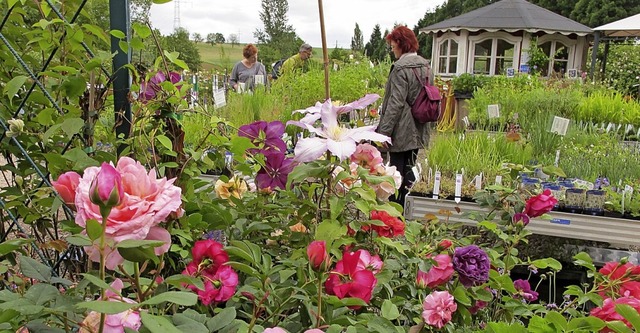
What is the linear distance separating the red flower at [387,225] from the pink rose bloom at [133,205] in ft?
1.50

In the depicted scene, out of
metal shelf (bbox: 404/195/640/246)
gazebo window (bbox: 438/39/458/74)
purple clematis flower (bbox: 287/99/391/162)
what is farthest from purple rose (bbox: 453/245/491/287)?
gazebo window (bbox: 438/39/458/74)

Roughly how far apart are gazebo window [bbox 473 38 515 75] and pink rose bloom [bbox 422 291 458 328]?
44.4ft

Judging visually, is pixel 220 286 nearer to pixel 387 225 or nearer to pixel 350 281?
pixel 350 281

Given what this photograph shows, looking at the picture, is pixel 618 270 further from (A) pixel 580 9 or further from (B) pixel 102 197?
(A) pixel 580 9

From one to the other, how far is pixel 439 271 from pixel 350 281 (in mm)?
259

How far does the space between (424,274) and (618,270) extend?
1.09ft

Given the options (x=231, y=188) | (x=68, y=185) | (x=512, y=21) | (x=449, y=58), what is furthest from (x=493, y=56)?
(x=68, y=185)

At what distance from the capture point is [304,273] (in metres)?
0.76

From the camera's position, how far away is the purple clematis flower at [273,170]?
99cm

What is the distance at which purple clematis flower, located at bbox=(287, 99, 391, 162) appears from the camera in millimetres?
760

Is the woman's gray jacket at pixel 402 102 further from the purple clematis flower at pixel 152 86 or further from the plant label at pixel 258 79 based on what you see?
the purple clematis flower at pixel 152 86

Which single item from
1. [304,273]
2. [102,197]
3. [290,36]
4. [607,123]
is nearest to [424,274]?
[304,273]

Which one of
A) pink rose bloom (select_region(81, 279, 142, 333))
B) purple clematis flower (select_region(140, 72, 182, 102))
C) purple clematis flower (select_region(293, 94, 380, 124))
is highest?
purple clematis flower (select_region(140, 72, 182, 102))

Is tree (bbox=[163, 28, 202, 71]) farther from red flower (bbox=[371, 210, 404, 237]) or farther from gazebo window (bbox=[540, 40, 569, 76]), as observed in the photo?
Result: gazebo window (bbox=[540, 40, 569, 76])
